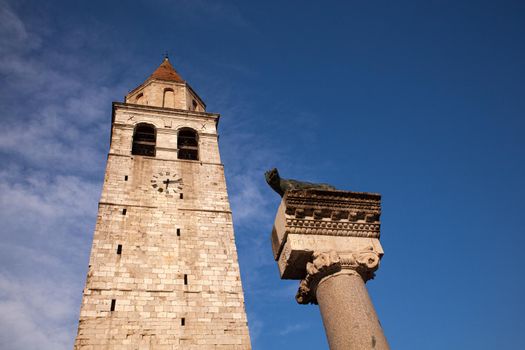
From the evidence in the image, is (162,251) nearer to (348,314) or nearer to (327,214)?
(327,214)

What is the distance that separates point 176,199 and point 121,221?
1.99m

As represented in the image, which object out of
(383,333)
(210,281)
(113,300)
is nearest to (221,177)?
(210,281)

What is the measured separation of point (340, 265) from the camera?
3.71m

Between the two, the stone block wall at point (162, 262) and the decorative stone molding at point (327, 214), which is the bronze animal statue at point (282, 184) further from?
the stone block wall at point (162, 262)

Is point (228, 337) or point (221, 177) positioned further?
point (221, 177)

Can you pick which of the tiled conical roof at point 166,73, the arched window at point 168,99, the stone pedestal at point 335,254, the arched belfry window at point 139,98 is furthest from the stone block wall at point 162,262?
the stone pedestal at point 335,254

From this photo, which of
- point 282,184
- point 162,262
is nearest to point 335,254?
point 282,184

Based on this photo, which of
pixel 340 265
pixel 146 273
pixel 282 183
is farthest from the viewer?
pixel 146 273

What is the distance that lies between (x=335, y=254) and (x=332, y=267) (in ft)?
0.36

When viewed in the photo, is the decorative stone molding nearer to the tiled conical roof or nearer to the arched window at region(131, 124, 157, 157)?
the arched window at region(131, 124, 157, 157)

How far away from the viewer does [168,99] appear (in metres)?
21.5

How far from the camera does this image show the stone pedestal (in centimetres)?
339

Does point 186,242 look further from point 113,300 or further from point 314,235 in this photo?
point 314,235

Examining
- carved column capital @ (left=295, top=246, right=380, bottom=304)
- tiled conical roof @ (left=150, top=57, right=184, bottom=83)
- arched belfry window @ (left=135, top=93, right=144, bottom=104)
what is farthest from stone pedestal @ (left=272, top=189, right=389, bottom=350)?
tiled conical roof @ (left=150, top=57, right=184, bottom=83)
